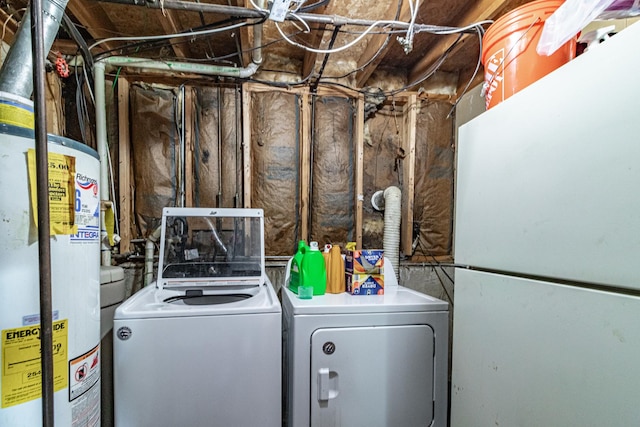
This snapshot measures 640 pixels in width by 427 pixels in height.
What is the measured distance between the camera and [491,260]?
893 millimetres

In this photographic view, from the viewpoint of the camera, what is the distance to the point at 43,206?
0.73 m

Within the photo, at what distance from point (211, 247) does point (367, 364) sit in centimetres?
120

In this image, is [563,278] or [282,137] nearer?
[563,278]

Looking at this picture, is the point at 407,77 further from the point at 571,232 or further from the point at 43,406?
the point at 43,406

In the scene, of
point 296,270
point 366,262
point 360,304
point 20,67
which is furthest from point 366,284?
point 20,67

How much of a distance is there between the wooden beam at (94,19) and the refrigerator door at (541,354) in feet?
7.89

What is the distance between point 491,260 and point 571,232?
0.88ft

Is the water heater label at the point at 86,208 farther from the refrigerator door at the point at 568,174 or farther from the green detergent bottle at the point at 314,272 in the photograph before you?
the refrigerator door at the point at 568,174

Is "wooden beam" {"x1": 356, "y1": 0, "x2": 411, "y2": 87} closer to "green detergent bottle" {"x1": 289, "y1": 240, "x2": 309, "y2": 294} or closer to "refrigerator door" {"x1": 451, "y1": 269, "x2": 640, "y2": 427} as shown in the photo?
"green detergent bottle" {"x1": 289, "y1": 240, "x2": 309, "y2": 294}

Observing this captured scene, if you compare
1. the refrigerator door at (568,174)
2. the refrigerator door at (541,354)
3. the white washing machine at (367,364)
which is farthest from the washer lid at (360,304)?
the refrigerator door at (568,174)

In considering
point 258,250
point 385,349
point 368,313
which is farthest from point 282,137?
point 385,349

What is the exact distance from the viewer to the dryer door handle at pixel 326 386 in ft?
4.30

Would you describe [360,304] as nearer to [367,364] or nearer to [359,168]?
[367,364]

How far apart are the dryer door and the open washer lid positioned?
0.66m
